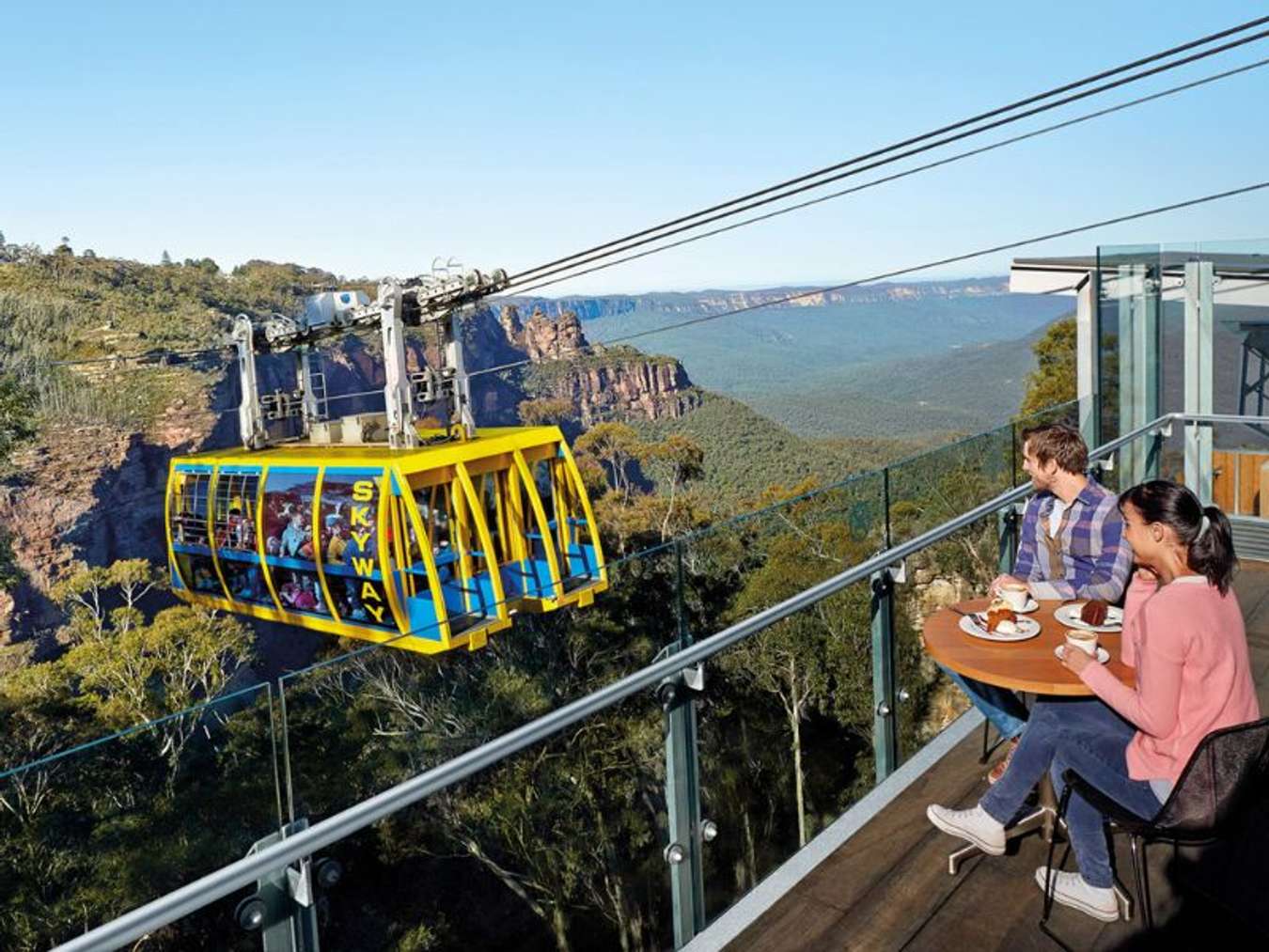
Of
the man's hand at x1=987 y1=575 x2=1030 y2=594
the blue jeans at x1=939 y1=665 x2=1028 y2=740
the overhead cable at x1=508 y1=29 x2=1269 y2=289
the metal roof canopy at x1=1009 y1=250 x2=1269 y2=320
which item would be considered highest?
the overhead cable at x1=508 y1=29 x2=1269 y2=289

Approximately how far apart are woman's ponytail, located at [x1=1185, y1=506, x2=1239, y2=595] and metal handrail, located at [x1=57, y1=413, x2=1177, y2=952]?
2.72 ft

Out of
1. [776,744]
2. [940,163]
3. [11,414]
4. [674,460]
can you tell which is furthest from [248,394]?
[674,460]

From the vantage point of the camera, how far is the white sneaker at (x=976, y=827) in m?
2.48

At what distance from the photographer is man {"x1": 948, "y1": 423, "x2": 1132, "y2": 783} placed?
9.59 ft

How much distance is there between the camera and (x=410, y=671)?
2092 millimetres

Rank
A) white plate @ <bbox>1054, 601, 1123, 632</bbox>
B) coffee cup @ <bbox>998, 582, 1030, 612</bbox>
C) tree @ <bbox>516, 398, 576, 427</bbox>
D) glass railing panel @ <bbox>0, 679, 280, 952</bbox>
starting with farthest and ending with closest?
tree @ <bbox>516, 398, 576, 427</bbox> → coffee cup @ <bbox>998, 582, 1030, 612</bbox> → white plate @ <bbox>1054, 601, 1123, 632</bbox> → glass railing panel @ <bbox>0, 679, 280, 952</bbox>

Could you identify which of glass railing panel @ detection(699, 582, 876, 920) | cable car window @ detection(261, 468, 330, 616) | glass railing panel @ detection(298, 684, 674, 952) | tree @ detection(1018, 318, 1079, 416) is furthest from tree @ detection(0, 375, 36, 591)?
glass railing panel @ detection(298, 684, 674, 952)

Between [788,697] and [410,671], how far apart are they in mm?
2991

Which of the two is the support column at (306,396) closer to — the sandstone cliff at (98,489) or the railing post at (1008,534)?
the railing post at (1008,534)

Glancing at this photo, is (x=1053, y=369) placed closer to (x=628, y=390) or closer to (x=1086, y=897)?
(x=1086, y=897)

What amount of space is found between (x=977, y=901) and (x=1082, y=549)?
111cm

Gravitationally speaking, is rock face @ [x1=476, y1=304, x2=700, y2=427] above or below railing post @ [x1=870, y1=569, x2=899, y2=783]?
below

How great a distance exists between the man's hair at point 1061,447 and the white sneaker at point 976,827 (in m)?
1.04

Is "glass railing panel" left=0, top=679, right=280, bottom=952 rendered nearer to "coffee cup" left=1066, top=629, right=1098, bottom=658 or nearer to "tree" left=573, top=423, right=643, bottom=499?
"coffee cup" left=1066, top=629, right=1098, bottom=658
